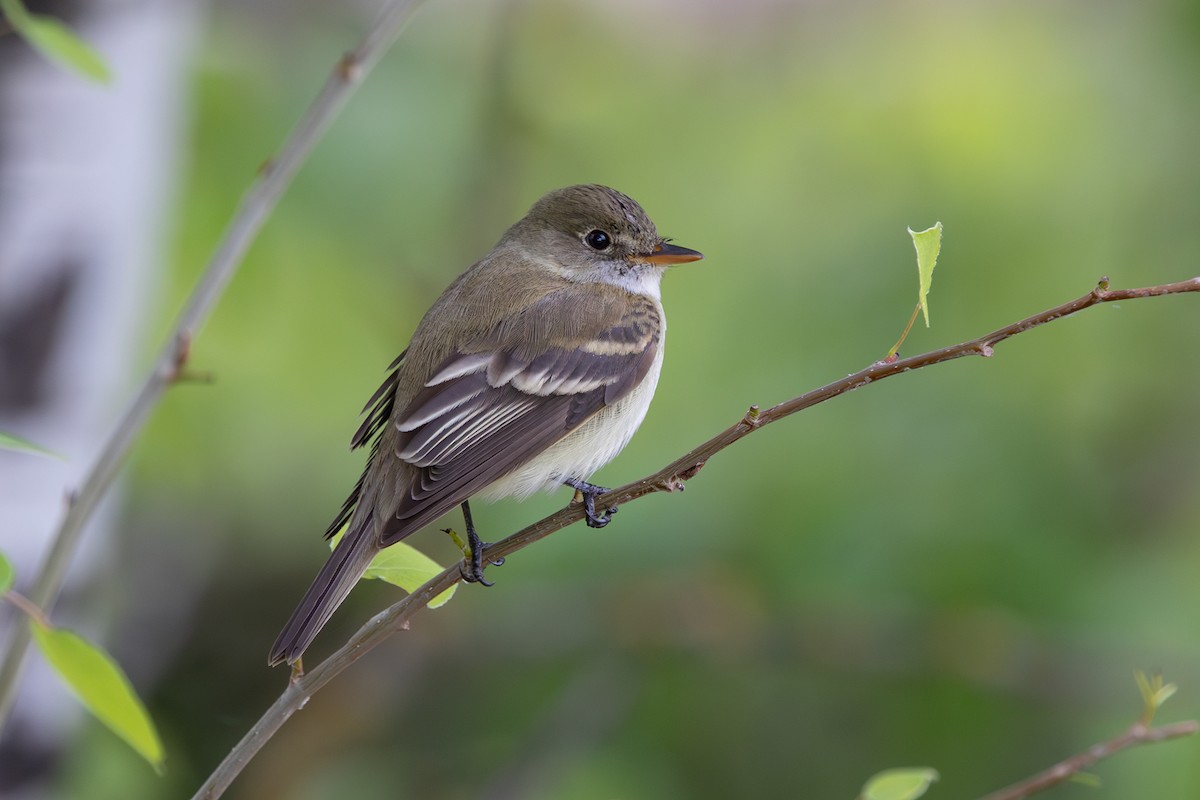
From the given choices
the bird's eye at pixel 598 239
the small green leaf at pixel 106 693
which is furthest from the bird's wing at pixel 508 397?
the small green leaf at pixel 106 693

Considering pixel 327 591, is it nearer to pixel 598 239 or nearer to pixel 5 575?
pixel 5 575

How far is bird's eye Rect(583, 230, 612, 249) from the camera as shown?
3328 millimetres

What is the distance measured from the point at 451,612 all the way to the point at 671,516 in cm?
79

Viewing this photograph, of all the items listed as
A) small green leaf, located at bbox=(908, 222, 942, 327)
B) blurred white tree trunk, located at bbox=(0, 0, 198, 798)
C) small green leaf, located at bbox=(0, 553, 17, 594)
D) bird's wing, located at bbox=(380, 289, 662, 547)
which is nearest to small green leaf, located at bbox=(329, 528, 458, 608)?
bird's wing, located at bbox=(380, 289, 662, 547)

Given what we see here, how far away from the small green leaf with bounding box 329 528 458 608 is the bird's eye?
166 cm

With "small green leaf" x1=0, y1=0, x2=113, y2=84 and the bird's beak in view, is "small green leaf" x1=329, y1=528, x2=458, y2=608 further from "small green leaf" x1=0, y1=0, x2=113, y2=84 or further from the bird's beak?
the bird's beak

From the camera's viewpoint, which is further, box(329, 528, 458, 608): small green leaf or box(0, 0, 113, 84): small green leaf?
box(329, 528, 458, 608): small green leaf

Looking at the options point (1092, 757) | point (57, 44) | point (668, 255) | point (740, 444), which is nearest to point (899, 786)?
point (1092, 757)

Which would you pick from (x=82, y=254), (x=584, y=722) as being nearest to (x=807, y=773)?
(x=584, y=722)

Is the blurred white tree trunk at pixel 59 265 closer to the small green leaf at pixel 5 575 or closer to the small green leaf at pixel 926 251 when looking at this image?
the small green leaf at pixel 5 575

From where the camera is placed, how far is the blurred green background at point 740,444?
3918 mm

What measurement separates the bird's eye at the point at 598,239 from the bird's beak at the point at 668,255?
127mm

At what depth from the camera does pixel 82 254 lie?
3.47 meters

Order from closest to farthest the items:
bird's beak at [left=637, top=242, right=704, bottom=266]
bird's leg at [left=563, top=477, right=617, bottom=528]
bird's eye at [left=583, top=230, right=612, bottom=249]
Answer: bird's leg at [left=563, top=477, right=617, bottom=528]
bird's beak at [left=637, top=242, right=704, bottom=266]
bird's eye at [left=583, top=230, right=612, bottom=249]
